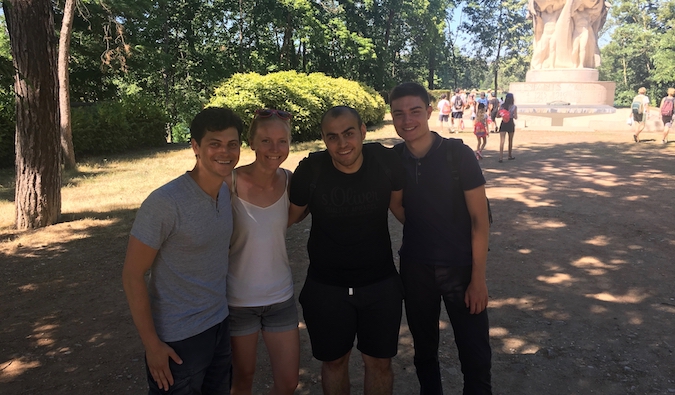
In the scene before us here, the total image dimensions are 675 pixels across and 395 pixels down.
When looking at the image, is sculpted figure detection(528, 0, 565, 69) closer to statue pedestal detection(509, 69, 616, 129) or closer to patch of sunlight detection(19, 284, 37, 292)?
statue pedestal detection(509, 69, 616, 129)

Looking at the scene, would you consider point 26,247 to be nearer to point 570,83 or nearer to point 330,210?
point 330,210

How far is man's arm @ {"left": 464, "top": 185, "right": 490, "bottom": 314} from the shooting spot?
2.42 m

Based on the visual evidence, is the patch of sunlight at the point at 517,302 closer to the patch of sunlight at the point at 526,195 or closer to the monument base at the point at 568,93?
the patch of sunlight at the point at 526,195

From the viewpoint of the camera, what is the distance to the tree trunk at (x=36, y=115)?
261 inches

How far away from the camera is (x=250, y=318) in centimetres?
239

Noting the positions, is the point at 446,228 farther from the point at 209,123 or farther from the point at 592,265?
the point at 592,265

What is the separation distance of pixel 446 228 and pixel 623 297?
2.77 metres

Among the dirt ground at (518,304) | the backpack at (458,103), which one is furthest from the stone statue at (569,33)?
the dirt ground at (518,304)

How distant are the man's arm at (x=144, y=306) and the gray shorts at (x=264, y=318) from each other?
428mm

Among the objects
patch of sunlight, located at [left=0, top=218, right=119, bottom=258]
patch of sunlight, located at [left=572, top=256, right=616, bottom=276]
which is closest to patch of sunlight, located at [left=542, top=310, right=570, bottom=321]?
patch of sunlight, located at [left=572, top=256, right=616, bottom=276]

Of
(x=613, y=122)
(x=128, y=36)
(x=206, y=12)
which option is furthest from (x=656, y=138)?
(x=206, y=12)

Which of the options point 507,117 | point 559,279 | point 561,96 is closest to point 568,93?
point 561,96

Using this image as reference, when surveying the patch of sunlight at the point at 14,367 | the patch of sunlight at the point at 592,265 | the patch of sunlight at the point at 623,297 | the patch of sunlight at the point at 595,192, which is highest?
the patch of sunlight at the point at 595,192

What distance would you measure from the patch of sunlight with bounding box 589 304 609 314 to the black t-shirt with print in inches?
99.1
